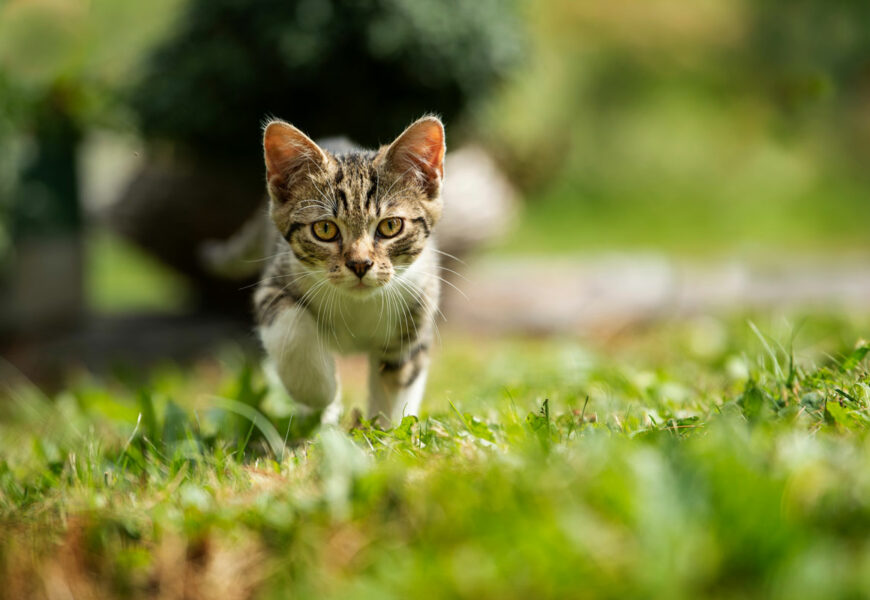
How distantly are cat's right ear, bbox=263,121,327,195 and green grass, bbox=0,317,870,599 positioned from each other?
0.79 meters

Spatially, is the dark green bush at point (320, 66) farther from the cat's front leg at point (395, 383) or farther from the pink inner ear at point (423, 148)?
the cat's front leg at point (395, 383)

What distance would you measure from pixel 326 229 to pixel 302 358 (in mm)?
374

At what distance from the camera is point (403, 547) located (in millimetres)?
1171

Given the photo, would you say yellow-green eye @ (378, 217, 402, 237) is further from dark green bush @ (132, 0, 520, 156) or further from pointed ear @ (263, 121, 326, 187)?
dark green bush @ (132, 0, 520, 156)

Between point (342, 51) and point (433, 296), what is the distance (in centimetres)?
256

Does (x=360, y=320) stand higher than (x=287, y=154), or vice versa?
(x=287, y=154)

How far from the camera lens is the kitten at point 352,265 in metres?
2.11

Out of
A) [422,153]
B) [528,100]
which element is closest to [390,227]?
[422,153]

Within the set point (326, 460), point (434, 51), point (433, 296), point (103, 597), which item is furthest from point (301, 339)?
point (434, 51)

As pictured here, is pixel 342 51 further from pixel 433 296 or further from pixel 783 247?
pixel 783 247

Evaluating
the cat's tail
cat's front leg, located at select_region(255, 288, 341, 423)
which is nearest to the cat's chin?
cat's front leg, located at select_region(255, 288, 341, 423)

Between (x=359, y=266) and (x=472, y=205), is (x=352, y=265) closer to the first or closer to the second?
(x=359, y=266)

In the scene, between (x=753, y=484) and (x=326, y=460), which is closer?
(x=753, y=484)

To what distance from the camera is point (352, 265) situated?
2.07 metres
